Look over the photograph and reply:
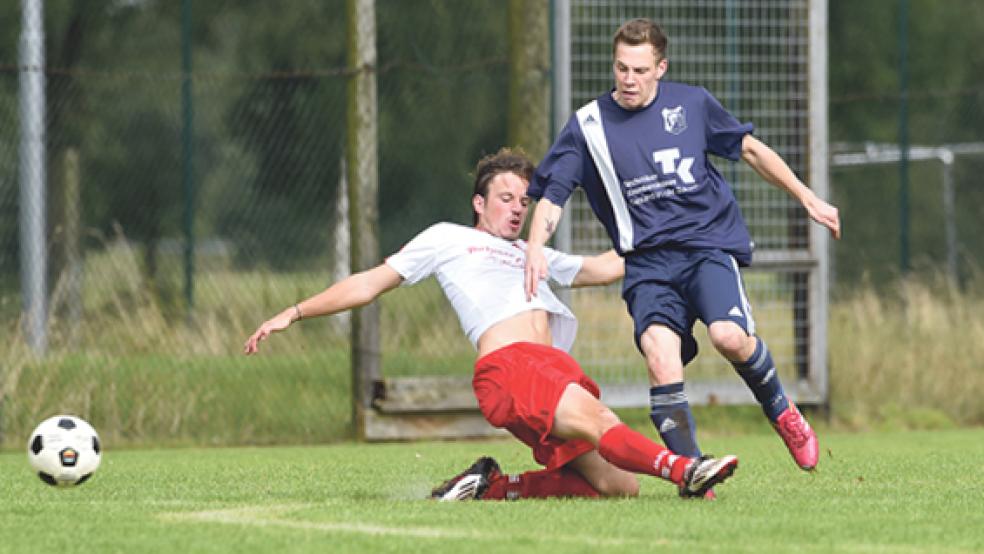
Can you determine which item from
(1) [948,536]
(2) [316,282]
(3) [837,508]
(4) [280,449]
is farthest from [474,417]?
(1) [948,536]

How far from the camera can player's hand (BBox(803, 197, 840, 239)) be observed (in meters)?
7.18

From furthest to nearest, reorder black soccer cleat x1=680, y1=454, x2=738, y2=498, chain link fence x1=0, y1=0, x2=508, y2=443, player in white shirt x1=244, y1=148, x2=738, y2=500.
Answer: chain link fence x1=0, y1=0, x2=508, y2=443, player in white shirt x1=244, y1=148, x2=738, y2=500, black soccer cleat x1=680, y1=454, x2=738, y2=498

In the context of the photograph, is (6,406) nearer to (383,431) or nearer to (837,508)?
(383,431)

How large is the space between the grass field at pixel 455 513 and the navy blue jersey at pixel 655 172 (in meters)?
1.08

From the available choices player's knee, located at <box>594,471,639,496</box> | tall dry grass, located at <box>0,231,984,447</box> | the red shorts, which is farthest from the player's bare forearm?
tall dry grass, located at <box>0,231,984,447</box>

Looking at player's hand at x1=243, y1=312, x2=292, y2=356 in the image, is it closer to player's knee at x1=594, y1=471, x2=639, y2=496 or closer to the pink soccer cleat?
player's knee at x1=594, y1=471, x2=639, y2=496

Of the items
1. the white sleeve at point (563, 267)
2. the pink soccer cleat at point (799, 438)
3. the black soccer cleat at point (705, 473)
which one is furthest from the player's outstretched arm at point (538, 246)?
the pink soccer cleat at point (799, 438)

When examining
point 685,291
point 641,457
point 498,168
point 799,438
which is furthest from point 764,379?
point 498,168

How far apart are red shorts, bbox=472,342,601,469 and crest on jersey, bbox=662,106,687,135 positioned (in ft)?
3.50

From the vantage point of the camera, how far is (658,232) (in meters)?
7.39

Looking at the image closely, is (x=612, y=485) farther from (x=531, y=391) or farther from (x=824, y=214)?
(x=824, y=214)

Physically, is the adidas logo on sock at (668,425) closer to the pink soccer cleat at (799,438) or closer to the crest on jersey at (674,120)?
the pink soccer cleat at (799,438)

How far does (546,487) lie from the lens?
715cm

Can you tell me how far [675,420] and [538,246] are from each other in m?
0.88
